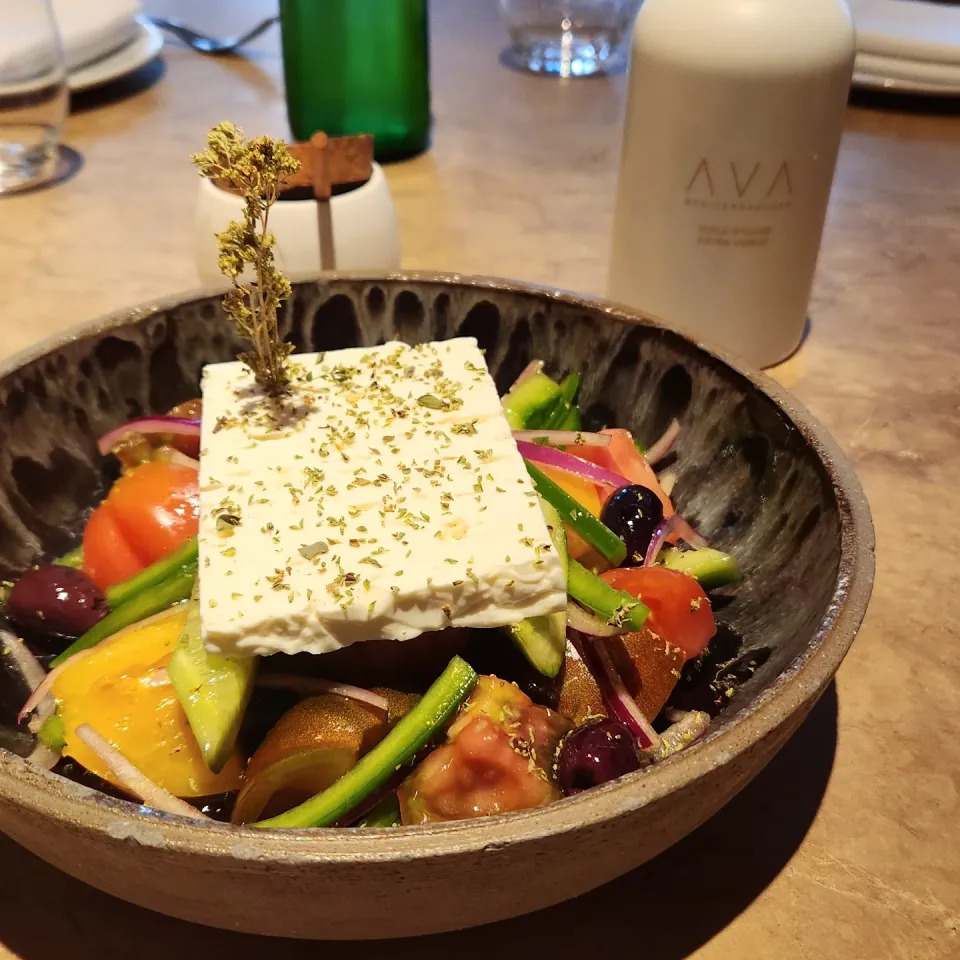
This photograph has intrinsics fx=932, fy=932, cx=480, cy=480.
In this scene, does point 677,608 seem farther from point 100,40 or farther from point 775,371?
point 100,40

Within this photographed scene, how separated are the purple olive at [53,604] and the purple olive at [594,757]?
1.80 feet

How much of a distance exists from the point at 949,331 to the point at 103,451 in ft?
5.21

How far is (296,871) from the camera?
621 millimetres

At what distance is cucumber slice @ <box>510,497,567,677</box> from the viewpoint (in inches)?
37.2

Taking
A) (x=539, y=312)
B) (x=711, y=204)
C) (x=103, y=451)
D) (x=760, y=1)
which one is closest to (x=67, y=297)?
(x=103, y=451)

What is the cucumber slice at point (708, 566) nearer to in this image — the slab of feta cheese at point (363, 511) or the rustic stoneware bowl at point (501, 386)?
the rustic stoneware bowl at point (501, 386)

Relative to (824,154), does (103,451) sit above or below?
below

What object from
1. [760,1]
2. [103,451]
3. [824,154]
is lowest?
[103,451]

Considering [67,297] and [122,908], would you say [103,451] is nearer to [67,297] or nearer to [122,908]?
[122,908]

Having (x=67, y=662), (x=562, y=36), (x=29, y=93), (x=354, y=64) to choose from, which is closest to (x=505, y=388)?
(x=67, y=662)

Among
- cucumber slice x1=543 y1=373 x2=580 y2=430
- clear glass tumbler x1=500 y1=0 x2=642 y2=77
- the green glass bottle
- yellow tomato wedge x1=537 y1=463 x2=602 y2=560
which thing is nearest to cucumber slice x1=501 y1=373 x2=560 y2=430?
cucumber slice x1=543 y1=373 x2=580 y2=430

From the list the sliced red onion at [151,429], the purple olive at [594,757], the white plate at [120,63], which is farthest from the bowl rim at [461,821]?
the white plate at [120,63]

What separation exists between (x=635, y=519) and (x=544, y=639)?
21 centimetres

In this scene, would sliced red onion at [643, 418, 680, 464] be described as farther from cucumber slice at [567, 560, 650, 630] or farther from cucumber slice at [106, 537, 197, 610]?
cucumber slice at [106, 537, 197, 610]
